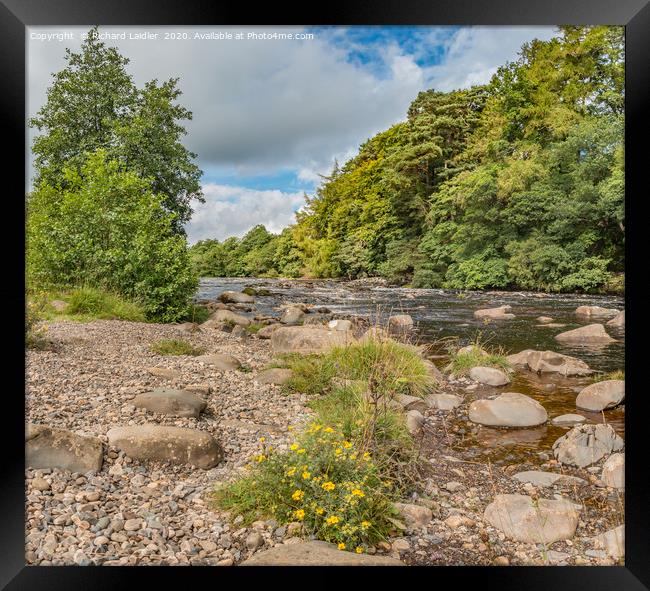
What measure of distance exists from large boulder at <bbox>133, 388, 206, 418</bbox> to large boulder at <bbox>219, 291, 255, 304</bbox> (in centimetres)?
342

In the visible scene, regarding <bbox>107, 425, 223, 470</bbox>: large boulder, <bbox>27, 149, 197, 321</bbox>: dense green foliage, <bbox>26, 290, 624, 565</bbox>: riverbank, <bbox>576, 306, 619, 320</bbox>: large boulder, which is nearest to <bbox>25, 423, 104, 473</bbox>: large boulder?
<bbox>26, 290, 624, 565</bbox>: riverbank

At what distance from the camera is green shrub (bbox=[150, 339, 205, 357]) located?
4.40 meters

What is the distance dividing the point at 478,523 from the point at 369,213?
3525mm

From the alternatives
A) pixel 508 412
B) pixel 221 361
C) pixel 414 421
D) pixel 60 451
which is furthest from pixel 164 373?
pixel 508 412

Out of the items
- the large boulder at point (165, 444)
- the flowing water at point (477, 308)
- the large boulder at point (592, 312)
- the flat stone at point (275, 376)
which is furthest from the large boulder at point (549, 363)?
the large boulder at point (165, 444)

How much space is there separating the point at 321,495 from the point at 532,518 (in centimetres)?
108

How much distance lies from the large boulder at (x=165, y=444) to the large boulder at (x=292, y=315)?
3.60m

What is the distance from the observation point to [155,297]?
624 cm

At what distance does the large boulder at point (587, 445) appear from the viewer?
9.61 ft

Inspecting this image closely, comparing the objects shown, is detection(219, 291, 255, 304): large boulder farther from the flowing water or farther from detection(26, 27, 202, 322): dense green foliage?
detection(26, 27, 202, 322): dense green foliage

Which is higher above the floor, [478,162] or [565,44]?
[565,44]

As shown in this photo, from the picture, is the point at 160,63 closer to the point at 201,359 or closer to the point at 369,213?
the point at 201,359
